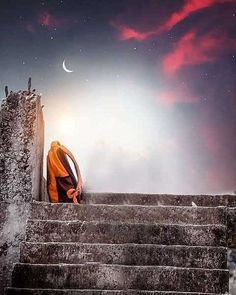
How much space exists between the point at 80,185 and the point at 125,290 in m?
2.50

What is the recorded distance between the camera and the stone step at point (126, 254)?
18.1 ft

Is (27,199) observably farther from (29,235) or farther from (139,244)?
(139,244)

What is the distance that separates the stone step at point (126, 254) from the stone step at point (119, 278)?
0.14 m

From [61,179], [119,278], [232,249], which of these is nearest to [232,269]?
[232,249]

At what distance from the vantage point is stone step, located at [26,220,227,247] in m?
5.75

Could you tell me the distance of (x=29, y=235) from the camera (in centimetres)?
594

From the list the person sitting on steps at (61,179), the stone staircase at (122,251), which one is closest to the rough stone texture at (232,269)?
the stone staircase at (122,251)

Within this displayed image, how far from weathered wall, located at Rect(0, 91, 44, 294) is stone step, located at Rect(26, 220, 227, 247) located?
0.35m

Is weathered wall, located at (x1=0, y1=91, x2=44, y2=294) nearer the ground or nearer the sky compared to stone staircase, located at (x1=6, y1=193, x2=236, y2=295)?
nearer the sky

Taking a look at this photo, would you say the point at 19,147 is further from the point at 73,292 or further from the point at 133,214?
the point at 73,292

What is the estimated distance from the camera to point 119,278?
211 inches

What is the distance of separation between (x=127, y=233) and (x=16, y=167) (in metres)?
1.91

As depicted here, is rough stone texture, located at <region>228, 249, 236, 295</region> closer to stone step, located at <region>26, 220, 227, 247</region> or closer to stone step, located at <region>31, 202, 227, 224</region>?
stone step, located at <region>26, 220, 227, 247</region>

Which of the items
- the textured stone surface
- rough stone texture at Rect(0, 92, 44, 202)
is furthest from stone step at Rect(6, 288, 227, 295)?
rough stone texture at Rect(0, 92, 44, 202)
